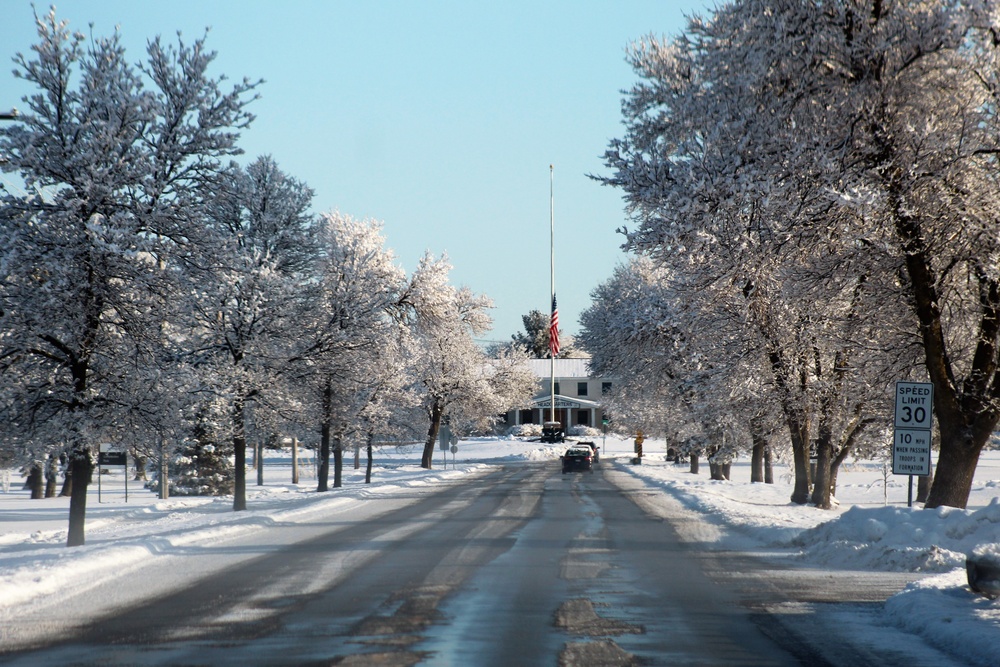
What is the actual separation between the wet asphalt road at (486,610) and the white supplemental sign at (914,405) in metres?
3.37

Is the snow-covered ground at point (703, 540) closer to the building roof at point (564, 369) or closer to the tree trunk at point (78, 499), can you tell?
the tree trunk at point (78, 499)

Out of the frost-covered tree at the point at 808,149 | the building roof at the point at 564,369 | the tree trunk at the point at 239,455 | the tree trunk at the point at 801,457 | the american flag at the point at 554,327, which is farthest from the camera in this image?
the building roof at the point at 564,369

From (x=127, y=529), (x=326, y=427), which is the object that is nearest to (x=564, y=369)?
(x=326, y=427)

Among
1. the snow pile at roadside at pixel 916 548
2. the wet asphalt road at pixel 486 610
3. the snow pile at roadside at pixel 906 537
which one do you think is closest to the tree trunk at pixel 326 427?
the snow pile at roadside at pixel 916 548

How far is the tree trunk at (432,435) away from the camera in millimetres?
68938

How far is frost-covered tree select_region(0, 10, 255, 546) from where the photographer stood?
1866 centimetres

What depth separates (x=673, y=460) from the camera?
76.4 m

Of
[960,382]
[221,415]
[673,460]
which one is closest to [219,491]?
[221,415]

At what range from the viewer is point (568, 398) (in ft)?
424

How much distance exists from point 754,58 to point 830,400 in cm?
1543

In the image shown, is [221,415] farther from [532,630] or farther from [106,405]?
[532,630]

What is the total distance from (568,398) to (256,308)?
102 metres

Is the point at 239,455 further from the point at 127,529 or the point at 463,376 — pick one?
the point at 463,376

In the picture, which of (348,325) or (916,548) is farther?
(348,325)
